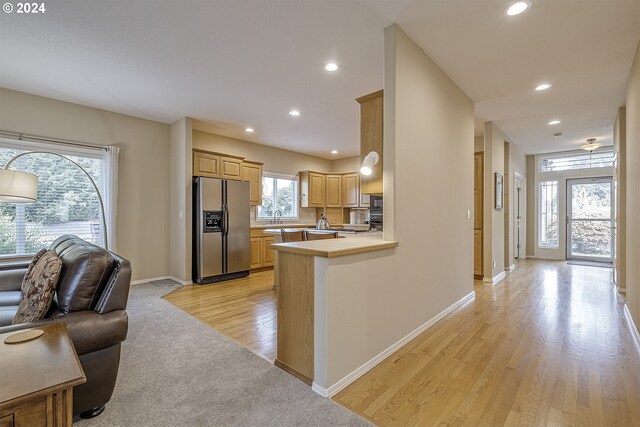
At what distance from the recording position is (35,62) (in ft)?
9.71

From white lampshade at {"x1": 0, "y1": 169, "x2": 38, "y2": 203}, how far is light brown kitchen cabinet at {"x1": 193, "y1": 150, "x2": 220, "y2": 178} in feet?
8.49

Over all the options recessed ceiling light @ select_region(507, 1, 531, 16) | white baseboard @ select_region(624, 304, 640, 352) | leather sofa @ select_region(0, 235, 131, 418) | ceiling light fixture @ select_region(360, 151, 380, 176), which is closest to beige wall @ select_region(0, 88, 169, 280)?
leather sofa @ select_region(0, 235, 131, 418)

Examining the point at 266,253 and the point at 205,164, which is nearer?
the point at 205,164

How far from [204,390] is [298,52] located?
2843mm

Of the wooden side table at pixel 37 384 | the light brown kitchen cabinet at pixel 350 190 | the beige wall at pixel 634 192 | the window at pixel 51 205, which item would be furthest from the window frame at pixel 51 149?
the beige wall at pixel 634 192

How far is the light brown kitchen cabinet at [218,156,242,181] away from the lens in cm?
532

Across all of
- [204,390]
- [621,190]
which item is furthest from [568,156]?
[204,390]

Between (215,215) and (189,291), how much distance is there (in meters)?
1.27

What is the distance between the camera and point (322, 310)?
1.90 m

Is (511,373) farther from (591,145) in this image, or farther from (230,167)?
(591,145)

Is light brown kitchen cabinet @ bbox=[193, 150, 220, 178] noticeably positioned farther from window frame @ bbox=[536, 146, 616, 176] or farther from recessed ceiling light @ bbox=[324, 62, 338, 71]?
window frame @ bbox=[536, 146, 616, 176]

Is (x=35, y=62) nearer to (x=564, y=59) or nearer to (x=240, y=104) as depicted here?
(x=240, y=104)

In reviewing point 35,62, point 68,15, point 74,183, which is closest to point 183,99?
point 35,62

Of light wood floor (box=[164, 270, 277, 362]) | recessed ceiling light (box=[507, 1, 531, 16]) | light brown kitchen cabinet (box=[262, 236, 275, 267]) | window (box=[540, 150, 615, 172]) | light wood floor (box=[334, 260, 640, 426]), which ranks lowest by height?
light wood floor (box=[334, 260, 640, 426])
